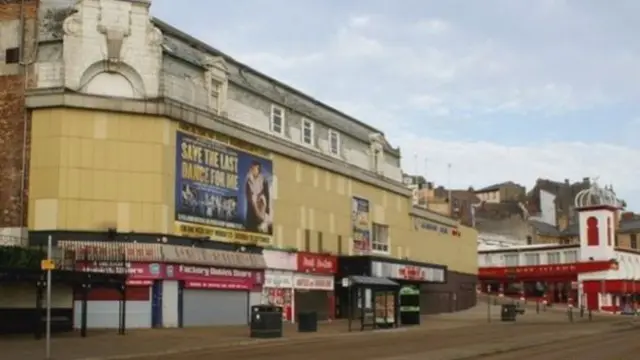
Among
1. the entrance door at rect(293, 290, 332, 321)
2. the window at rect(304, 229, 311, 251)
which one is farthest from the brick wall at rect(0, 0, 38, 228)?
the window at rect(304, 229, 311, 251)

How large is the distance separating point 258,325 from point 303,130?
21640 mm

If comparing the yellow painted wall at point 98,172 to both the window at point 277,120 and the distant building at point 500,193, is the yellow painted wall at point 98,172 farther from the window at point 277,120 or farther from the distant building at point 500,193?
the distant building at point 500,193

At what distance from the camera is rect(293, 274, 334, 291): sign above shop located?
170 feet

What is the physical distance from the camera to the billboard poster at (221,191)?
42375mm

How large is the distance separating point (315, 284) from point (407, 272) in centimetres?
1072

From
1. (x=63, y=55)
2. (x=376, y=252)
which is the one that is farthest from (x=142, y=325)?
(x=376, y=252)

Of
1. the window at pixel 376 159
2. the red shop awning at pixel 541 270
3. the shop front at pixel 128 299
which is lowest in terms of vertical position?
the shop front at pixel 128 299

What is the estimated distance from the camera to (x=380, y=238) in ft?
213

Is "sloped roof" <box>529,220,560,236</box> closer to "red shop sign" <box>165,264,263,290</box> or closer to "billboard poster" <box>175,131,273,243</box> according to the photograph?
"billboard poster" <box>175,131,273,243</box>

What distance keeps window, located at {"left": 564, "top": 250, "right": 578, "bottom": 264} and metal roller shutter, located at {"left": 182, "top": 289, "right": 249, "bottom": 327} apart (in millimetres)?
55560

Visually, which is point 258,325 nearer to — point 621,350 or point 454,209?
point 621,350

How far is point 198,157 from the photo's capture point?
43438mm

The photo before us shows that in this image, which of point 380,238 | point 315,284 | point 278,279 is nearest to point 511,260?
point 380,238

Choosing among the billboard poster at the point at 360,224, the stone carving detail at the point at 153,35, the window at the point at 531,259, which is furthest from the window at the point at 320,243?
the window at the point at 531,259
